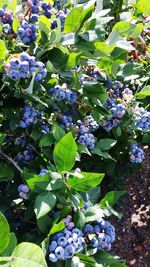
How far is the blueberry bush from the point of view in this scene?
1130 millimetres

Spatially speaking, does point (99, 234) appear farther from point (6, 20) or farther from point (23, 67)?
point (6, 20)

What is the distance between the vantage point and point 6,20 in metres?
1.28

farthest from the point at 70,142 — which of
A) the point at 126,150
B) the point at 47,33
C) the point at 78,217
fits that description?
the point at 126,150

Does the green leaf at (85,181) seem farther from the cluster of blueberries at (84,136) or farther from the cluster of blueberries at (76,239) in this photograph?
the cluster of blueberries at (84,136)

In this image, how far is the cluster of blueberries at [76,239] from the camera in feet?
3.53

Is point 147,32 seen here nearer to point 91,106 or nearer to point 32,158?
point 91,106

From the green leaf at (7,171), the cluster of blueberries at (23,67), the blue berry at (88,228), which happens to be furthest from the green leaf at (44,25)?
the blue berry at (88,228)

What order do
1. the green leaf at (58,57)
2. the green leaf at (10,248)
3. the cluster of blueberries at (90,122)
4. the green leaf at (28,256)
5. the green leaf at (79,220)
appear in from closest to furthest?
the green leaf at (28,256) < the green leaf at (10,248) < the green leaf at (79,220) < the green leaf at (58,57) < the cluster of blueberries at (90,122)

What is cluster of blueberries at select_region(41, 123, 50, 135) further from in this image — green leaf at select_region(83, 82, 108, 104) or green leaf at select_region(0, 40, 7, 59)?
green leaf at select_region(0, 40, 7, 59)

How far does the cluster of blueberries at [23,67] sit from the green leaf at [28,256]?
52cm

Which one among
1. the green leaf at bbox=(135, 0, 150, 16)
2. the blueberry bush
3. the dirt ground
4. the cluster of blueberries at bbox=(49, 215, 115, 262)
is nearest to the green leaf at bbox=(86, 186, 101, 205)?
the blueberry bush

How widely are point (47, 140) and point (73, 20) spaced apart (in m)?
0.39

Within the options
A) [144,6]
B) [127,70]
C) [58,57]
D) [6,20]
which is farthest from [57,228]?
[144,6]

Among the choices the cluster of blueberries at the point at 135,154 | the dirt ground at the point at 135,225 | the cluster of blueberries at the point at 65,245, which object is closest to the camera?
the cluster of blueberries at the point at 65,245
